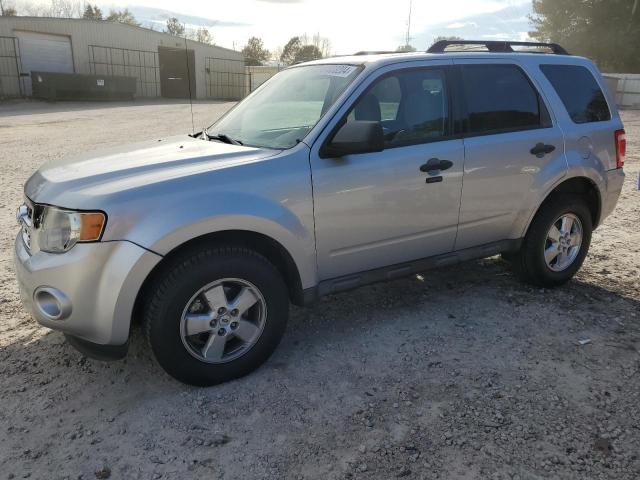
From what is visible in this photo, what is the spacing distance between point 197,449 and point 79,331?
2.87 feet

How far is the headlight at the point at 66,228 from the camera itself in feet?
8.65

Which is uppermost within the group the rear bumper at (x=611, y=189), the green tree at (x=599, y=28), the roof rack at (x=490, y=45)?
the green tree at (x=599, y=28)

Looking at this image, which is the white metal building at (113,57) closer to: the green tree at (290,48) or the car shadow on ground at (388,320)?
the car shadow on ground at (388,320)

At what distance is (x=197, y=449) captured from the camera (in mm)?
2617

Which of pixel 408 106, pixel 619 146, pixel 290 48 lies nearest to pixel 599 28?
pixel 290 48

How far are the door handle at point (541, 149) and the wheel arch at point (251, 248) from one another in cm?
214

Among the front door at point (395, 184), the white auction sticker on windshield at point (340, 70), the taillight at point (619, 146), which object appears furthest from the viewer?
the taillight at point (619, 146)

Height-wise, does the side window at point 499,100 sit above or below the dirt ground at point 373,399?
above

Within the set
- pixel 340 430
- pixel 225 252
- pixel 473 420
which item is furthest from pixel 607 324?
pixel 225 252

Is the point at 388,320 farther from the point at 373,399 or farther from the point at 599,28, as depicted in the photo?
the point at 599,28

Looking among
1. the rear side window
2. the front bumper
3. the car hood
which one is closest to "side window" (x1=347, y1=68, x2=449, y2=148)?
the car hood

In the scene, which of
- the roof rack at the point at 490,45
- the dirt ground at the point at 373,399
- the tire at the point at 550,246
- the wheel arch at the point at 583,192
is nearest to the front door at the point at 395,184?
the roof rack at the point at 490,45

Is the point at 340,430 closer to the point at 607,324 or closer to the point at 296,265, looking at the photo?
the point at 296,265

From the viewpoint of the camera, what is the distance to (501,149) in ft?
12.8
